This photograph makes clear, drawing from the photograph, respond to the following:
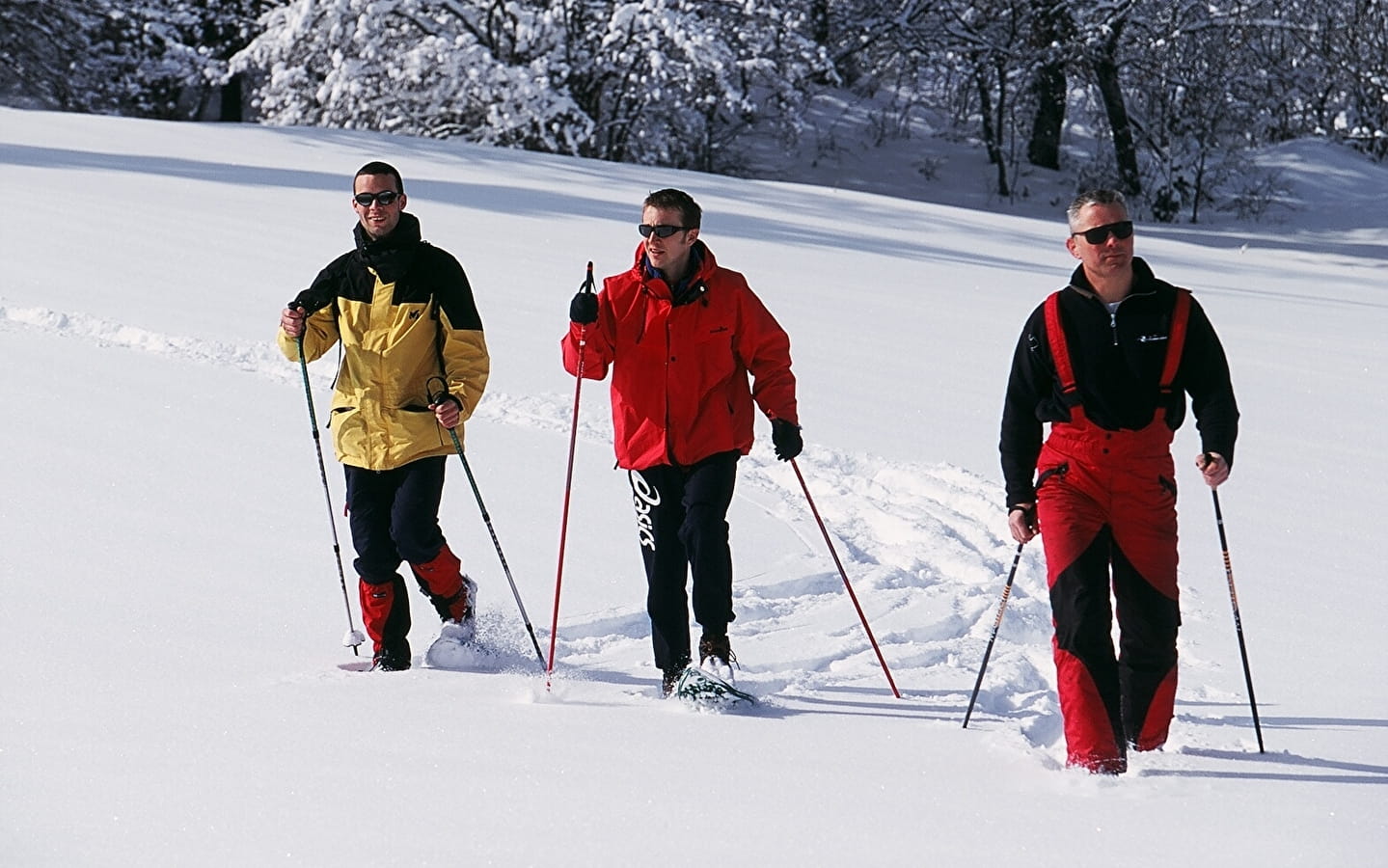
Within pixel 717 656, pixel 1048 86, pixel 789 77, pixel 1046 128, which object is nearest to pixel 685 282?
pixel 717 656

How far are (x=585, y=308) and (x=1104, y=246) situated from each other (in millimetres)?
1407

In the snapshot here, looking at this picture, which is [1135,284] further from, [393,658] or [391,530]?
[393,658]

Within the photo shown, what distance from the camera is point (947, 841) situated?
3465 millimetres

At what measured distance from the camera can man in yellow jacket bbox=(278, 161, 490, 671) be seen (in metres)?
4.78

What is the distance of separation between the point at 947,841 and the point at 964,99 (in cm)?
2585

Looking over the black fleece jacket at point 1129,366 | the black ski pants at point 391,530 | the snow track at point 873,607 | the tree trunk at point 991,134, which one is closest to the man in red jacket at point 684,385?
the snow track at point 873,607

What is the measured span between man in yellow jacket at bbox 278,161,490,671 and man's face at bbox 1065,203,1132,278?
180 cm

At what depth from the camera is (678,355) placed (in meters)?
4.55

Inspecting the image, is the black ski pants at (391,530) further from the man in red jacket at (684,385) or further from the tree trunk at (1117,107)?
the tree trunk at (1117,107)

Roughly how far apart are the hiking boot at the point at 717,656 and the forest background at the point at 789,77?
1630 cm

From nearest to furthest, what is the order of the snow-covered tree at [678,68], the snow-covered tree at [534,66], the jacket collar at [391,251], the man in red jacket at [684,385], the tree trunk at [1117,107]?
the man in red jacket at [684,385] < the jacket collar at [391,251] < the snow-covered tree at [678,68] < the snow-covered tree at [534,66] < the tree trunk at [1117,107]

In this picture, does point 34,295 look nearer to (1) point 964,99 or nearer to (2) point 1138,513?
(2) point 1138,513

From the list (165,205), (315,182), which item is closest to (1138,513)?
(165,205)

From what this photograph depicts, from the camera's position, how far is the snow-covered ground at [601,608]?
11.6 ft
